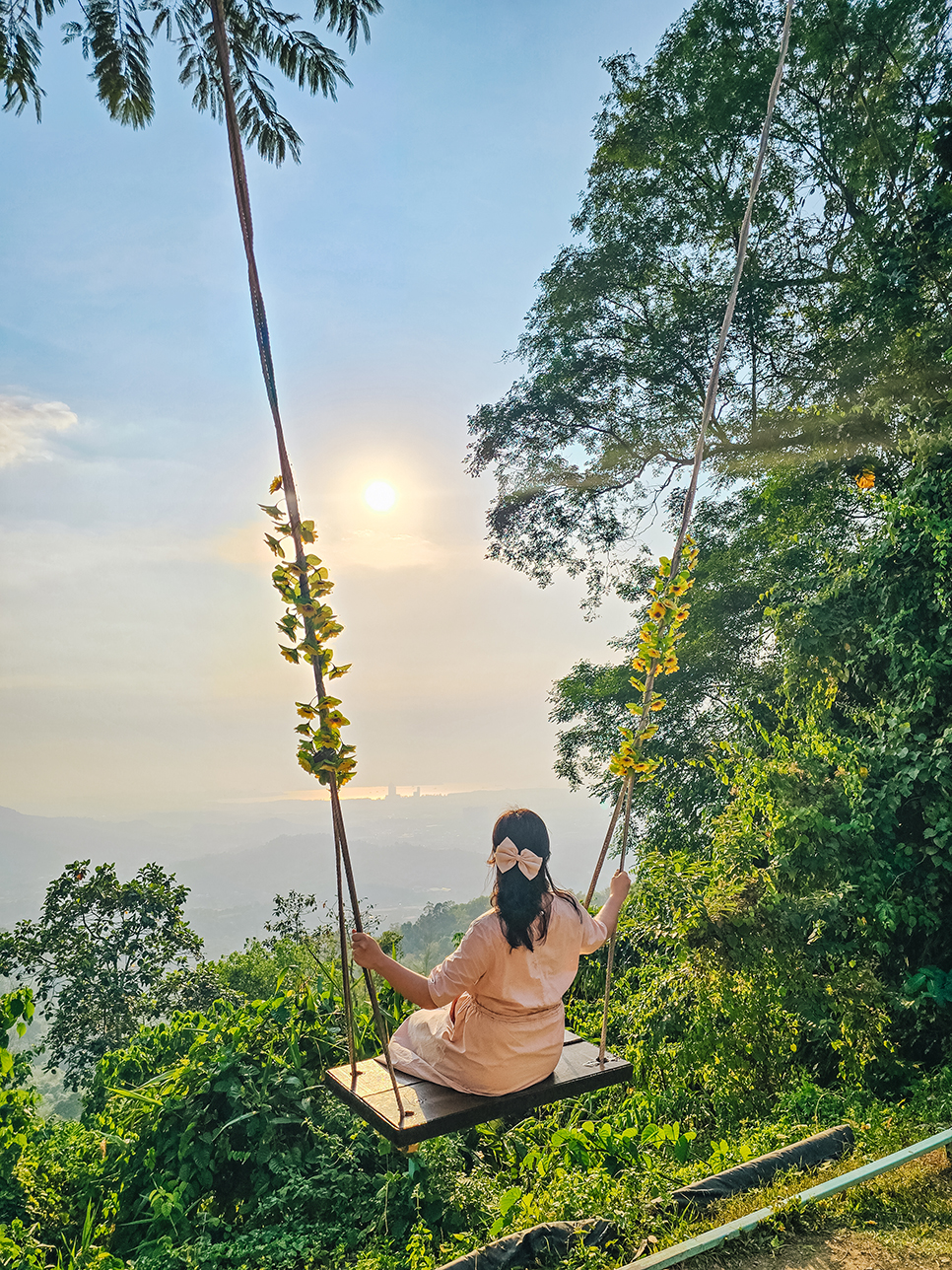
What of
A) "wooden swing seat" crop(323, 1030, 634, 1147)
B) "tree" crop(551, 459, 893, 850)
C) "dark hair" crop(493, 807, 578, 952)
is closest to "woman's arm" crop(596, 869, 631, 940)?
"dark hair" crop(493, 807, 578, 952)

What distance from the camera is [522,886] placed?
7.13 feet

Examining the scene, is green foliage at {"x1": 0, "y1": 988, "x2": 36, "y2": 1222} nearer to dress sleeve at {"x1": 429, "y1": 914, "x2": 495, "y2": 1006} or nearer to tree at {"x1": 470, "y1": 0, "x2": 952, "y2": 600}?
dress sleeve at {"x1": 429, "y1": 914, "x2": 495, "y2": 1006}

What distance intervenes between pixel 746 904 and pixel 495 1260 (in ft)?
7.01

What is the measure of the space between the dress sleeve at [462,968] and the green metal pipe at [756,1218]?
0.80 metres

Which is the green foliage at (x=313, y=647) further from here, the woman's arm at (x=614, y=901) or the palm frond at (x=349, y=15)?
the palm frond at (x=349, y=15)

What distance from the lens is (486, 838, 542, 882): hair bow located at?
7.15ft

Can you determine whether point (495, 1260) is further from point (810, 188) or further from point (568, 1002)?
point (810, 188)

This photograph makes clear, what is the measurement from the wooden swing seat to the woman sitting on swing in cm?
5

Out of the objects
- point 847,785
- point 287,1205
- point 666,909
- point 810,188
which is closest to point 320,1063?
point 287,1205

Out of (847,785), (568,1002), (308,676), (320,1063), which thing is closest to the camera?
(308,676)

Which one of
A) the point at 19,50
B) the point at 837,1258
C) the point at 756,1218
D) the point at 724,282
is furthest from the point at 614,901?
the point at 724,282

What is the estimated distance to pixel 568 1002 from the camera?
4.62 meters

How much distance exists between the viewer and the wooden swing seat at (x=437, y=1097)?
204 cm

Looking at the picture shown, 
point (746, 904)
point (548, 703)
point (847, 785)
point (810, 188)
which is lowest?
point (746, 904)
